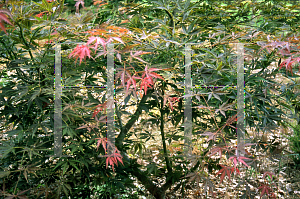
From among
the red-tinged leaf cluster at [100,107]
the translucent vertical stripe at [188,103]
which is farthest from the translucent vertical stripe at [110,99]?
the translucent vertical stripe at [188,103]

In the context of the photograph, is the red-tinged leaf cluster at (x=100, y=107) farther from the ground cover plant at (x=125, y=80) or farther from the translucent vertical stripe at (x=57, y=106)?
the translucent vertical stripe at (x=57, y=106)

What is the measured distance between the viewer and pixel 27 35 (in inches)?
50.0

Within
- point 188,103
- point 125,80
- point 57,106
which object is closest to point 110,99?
point 125,80

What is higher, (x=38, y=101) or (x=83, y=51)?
(x=83, y=51)

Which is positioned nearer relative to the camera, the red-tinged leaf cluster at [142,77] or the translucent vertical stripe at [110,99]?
the red-tinged leaf cluster at [142,77]

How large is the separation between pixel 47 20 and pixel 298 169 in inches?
101

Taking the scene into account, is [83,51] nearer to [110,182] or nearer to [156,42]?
[156,42]

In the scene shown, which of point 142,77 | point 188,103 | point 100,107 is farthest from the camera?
point 188,103

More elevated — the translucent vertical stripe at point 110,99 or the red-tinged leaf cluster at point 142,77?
the red-tinged leaf cluster at point 142,77

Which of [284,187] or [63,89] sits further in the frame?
[284,187]

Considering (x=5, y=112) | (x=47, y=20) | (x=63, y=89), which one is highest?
(x=47, y=20)

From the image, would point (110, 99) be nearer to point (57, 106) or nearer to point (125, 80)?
point (125, 80)

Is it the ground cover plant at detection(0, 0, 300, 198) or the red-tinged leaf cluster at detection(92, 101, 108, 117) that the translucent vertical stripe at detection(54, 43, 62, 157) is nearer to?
the ground cover plant at detection(0, 0, 300, 198)

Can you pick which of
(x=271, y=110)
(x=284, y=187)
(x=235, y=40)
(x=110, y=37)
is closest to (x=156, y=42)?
(x=110, y=37)
